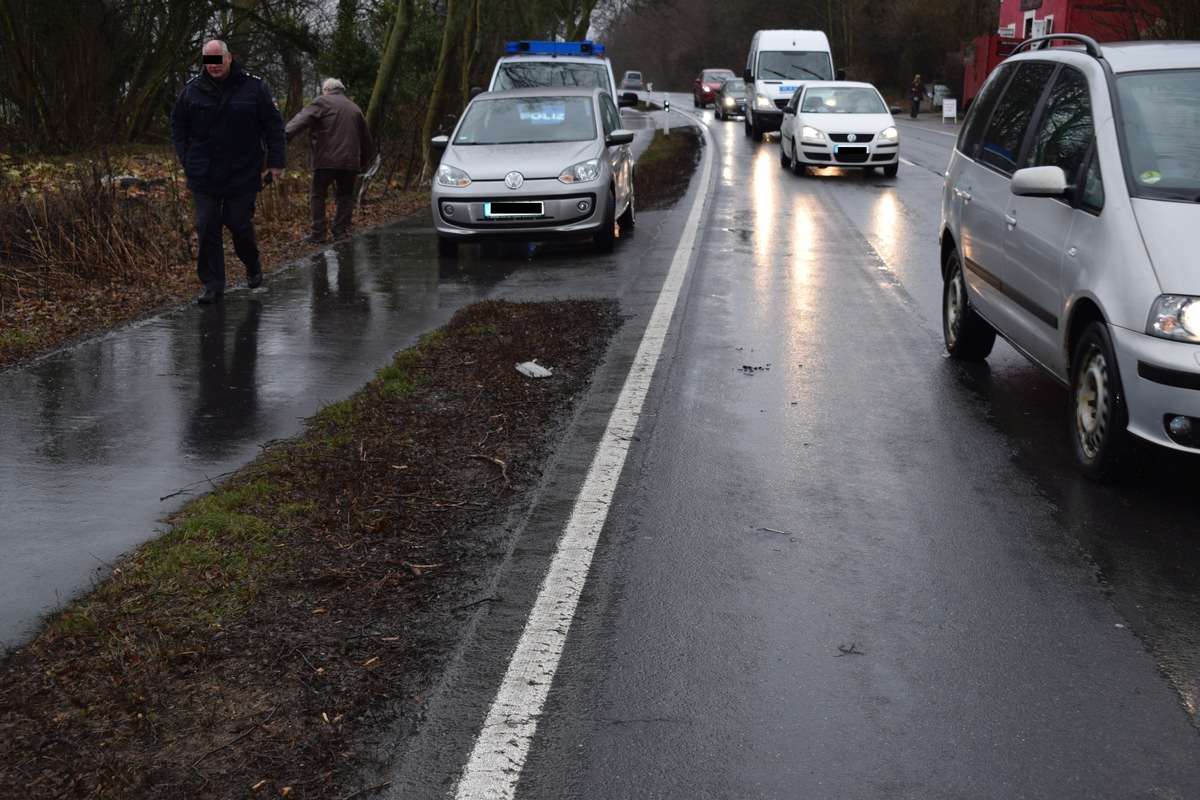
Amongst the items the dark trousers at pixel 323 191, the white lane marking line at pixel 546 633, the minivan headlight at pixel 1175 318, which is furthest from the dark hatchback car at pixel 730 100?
the minivan headlight at pixel 1175 318

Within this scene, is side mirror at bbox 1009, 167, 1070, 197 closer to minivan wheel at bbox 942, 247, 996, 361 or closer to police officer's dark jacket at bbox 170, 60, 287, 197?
minivan wheel at bbox 942, 247, 996, 361

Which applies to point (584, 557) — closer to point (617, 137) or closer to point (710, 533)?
point (710, 533)

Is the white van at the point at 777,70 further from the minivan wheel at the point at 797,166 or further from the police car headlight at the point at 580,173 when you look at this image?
the police car headlight at the point at 580,173

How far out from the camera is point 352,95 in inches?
1416

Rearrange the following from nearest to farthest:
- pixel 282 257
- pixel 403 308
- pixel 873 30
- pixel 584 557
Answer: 1. pixel 584 557
2. pixel 403 308
3. pixel 282 257
4. pixel 873 30

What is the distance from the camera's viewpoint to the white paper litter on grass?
26.8 ft

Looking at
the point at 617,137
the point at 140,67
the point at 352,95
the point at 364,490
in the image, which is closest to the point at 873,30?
the point at 352,95

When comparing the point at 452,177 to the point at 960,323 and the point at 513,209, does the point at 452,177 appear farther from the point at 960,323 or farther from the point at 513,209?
the point at 960,323

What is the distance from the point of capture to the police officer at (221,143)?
1024 centimetres

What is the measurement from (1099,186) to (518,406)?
318 cm

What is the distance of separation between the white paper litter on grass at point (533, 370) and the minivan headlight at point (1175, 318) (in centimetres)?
375

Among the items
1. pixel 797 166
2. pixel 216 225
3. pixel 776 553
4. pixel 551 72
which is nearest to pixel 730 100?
pixel 797 166

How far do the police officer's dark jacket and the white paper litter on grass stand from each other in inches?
130

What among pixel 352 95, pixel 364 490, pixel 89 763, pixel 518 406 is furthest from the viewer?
pixel 352 95
